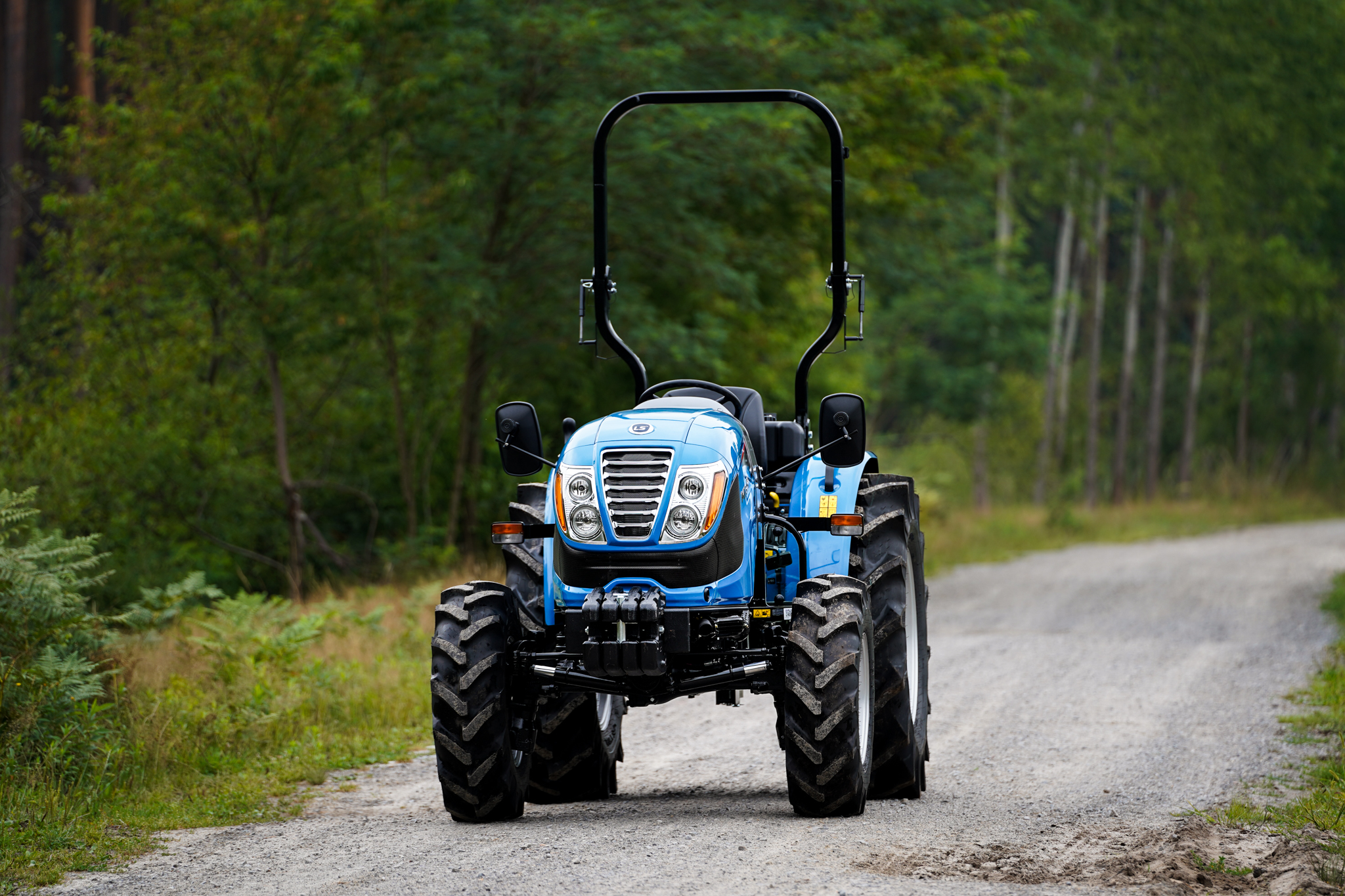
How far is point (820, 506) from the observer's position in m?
7.89

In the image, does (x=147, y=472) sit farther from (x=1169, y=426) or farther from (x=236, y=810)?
(x=1169, y=426)

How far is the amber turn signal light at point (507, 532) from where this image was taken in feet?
23.9

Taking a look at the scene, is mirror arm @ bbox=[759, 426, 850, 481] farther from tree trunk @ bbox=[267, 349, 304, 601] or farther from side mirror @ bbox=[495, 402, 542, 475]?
tree trunk @ bbox=[267, 349, 304, 601]

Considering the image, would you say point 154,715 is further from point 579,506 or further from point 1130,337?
point 1130,337

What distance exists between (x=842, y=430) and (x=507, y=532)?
5.35 ft

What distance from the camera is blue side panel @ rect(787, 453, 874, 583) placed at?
774cm

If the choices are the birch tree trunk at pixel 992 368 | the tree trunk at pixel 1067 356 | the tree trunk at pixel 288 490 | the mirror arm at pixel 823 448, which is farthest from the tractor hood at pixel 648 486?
the tree trunk at pixel 1067 356

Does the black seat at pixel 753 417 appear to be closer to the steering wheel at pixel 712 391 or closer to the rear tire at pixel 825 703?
the steering wheel at pixel 712 391

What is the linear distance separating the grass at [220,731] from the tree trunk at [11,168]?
6.29m

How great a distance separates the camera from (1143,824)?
279 inches

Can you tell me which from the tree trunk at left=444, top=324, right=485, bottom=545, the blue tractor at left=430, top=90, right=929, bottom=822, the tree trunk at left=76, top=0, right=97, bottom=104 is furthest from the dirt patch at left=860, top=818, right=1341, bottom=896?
the tree trunk at left=76, top=0, right=97, bottom=104

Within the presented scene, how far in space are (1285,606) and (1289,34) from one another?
18276mm

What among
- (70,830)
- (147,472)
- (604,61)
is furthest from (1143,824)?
(147,472)

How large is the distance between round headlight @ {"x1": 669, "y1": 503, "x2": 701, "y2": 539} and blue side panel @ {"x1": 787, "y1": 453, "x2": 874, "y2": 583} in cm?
99
